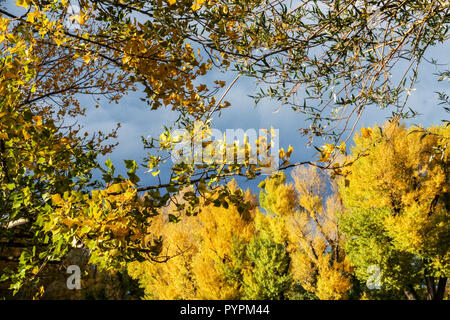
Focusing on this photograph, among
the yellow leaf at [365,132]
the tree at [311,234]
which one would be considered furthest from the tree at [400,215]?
the yellow leaf at [365,132]

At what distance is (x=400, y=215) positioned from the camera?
1363 cm

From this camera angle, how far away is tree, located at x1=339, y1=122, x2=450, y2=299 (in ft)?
41.5

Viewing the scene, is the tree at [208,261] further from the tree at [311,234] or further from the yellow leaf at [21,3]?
the yellow leaf at [21,3]

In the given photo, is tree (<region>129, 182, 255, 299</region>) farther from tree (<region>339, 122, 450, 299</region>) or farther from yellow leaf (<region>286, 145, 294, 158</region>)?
yellow leaf (<region>286, 145, 294, 158</region>)

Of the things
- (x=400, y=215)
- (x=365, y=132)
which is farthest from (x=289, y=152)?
(x=400, y=215)

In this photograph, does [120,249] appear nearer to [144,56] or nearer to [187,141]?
[187,141]

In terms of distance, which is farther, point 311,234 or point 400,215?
point 311,234

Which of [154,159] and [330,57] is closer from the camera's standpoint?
[154,159]

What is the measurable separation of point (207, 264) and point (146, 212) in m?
15.3

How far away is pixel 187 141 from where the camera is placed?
8.14ft

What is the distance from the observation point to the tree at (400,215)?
1266cm

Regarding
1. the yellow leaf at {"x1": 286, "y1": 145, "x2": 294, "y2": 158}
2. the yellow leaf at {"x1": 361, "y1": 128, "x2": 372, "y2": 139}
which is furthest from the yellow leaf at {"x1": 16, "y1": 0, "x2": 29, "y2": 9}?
the yellow leaf at {"x1": 361, "y1": 128, "x2": 372, "y2": 139}

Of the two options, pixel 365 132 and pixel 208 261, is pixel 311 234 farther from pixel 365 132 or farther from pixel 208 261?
pixel 365 132
